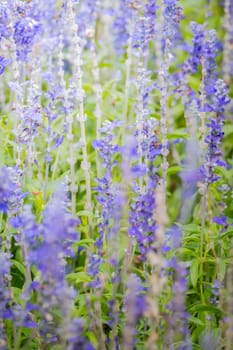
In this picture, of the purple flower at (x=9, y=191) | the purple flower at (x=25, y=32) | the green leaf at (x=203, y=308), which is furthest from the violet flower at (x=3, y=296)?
the purple flower at (x=25, y=32)

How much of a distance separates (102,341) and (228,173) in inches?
69.9

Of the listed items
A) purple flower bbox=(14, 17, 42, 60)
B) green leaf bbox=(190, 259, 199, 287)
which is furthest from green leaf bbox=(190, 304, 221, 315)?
purple flower bbox=(14, 17, 42, 60)

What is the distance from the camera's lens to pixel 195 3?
823 cm

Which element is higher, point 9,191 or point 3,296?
point 9,191

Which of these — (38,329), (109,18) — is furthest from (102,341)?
(109,18)

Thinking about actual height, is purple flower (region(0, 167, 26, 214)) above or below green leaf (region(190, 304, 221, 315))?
above

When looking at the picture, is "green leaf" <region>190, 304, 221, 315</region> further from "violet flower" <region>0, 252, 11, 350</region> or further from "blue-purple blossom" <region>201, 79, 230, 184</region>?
"violet flower" <region>0, 252, 11, 350</region>

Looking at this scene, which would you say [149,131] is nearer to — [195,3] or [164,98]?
[164,98]

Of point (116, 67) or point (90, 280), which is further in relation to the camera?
point (116, 67)

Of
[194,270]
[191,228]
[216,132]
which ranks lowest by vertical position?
[194,270]

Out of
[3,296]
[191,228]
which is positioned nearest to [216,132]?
[191,228]

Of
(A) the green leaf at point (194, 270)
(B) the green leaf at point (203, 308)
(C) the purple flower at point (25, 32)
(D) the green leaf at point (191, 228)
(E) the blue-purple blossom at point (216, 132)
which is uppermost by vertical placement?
(C) the purple flower at point (25, 32)

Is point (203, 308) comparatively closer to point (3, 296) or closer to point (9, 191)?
point (3, 296)

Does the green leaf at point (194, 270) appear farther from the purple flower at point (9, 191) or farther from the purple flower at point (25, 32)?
the purple flower at point (25, 32)
